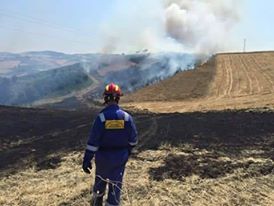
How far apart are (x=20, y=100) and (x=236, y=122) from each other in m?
32.7

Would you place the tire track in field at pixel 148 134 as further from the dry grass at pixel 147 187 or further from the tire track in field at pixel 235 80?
the tire track in field at pixel 235 80

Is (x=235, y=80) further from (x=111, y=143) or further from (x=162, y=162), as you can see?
(x=111, y=143)

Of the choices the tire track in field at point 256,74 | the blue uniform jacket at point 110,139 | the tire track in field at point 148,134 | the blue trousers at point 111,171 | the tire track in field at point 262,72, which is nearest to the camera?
the blue uniform jacket at point 110,139

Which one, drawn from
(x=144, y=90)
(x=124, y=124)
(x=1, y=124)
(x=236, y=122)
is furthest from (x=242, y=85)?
(x=124, y=124)

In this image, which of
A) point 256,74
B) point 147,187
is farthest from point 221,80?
point 147,187

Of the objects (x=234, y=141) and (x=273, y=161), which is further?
(x=234, y=141)

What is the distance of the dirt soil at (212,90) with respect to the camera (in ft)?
87.8

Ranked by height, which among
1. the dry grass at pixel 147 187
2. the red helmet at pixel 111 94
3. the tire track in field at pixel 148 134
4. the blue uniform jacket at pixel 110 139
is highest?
the red helmet at pixel 111 94

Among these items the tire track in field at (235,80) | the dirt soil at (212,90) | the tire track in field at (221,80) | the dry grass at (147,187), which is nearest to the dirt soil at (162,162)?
the dry grass at (147,187)

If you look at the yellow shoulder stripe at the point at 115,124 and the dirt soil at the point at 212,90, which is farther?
the dirt soil at the point at 212,90

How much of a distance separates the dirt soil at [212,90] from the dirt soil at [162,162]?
7007mm

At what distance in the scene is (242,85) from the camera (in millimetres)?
34844

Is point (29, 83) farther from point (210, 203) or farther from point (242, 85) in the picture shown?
point (210, 203)

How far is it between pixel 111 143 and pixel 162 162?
5528 millimetres
